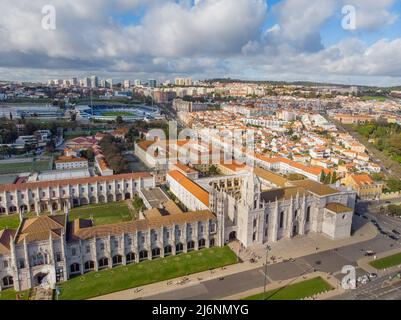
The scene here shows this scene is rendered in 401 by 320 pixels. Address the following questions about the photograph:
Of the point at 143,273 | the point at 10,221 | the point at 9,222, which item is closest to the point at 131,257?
the point at 143,273

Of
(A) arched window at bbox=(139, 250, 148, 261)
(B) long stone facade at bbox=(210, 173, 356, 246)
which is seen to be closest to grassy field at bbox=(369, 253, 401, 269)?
(B) long stone facade at bbox=(210, 173, 356, 246)

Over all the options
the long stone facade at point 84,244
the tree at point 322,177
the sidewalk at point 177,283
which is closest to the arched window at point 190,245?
the long stone facade at point 84,244

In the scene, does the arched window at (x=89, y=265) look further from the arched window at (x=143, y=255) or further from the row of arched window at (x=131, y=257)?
the arched window at (x=143, y=255)

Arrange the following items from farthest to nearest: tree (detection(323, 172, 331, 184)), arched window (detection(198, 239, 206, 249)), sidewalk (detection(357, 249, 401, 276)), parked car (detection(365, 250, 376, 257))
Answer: tree (detection(323, 172, 331, 184)), arched window (detection(198, 239, 206, 249)), parked car (detection(365, 250, 376, 257)), sidewalk (detection(357, 249, 401, 276))

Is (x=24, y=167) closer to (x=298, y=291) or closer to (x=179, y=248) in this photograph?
(x=179, y=248)

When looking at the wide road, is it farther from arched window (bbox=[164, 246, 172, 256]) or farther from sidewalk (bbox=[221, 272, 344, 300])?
arched window (bbox=[164, 246, 172, 256])
